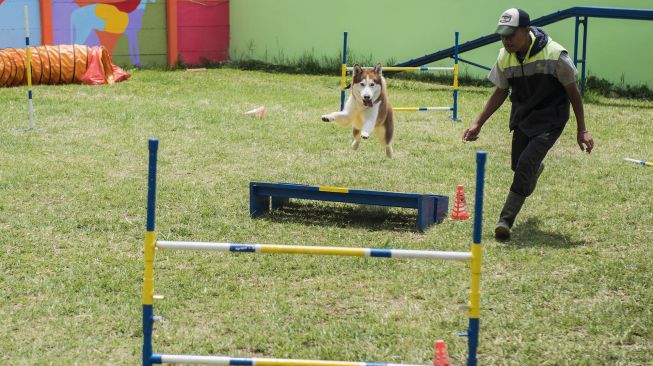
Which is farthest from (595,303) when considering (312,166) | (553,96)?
(312,166)

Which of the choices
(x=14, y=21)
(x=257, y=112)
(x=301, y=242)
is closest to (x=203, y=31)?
(x=14, y=21)

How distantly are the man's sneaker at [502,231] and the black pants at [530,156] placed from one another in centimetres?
30

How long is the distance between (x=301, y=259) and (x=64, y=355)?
2.19 metres

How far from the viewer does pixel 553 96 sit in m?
7.03

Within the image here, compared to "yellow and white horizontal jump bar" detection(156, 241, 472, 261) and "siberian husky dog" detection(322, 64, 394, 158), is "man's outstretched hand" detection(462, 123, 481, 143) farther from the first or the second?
"yellow and white horizontal jump bar" detection(156, 241, 472, 261)

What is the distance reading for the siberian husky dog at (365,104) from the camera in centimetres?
736

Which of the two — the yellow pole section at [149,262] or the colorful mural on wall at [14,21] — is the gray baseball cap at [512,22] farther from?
the colorful mural on wall at [14,21]

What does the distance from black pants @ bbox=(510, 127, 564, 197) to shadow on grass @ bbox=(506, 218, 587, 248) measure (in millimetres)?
366

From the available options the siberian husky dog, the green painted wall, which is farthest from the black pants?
the green painted wall

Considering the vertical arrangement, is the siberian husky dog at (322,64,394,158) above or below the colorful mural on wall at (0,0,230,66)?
below

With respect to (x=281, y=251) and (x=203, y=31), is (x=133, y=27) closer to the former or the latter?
(x=203, y=31)

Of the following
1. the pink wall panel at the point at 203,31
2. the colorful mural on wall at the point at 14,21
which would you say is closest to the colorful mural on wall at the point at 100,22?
the colorful mural on wall at the point at 14,21

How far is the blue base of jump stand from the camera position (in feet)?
24.2

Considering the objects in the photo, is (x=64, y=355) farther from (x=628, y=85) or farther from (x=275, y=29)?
(x=275, y=29)
